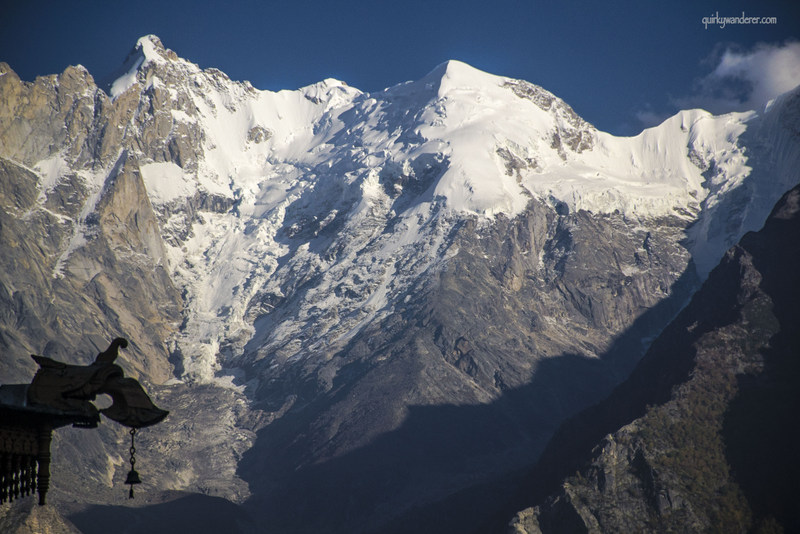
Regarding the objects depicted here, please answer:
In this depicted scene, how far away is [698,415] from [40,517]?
95927 millimetres

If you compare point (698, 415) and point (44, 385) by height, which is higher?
point (698, 415)

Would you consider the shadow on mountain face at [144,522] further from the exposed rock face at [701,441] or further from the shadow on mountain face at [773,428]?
the shadow on mountain face at [773,428]

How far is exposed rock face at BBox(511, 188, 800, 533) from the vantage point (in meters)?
126

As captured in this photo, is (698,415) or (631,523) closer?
(631,523)

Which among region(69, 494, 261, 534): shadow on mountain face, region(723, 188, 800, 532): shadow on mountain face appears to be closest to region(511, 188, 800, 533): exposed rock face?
region(723, 188, 800, 532): shadow on mountain face

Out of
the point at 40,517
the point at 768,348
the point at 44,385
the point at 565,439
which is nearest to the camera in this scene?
the point at 44,385

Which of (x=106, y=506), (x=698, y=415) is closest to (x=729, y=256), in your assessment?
(x=698, y=415)

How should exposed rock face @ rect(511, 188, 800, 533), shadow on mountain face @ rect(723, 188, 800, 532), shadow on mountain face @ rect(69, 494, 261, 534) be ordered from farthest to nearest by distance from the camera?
shadow on mountain face @ rect(69, 494, 261, 534) < exposed rock face @ rect(511, 188, 800, 533) < shadow on mountain face @ rect(723, 188, 800, 532)

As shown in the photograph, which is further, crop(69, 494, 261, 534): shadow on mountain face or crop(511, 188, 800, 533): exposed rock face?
crop(69, 494, 261, 534): shadow on mountain face

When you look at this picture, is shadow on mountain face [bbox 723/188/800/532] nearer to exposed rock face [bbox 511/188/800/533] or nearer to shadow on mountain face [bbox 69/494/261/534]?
exposed rock face [bbox 511/188/800/533]

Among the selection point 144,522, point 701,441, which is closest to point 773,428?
point 701,441

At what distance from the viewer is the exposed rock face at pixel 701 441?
126250 millimetres

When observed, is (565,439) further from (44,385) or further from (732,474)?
(44,385)

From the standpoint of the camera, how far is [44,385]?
49.0 ft
